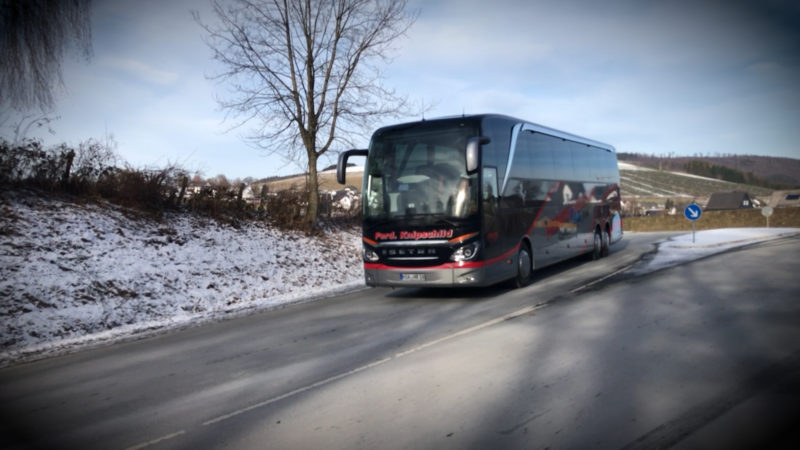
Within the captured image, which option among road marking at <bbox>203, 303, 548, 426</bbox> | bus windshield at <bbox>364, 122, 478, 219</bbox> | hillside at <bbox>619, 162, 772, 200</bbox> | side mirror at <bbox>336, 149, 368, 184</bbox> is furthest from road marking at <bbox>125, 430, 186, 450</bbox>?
hillside at <bbox>619, 162, 772, 200</bbox>

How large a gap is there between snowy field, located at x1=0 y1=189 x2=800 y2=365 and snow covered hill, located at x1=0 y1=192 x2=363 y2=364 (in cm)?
2

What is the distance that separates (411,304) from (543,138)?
19.0 feet

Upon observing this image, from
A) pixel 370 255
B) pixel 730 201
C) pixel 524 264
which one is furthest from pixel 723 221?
pixel 730 201

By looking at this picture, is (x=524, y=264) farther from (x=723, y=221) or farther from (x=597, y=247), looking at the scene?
(x=723, y=221)

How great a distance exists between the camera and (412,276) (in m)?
9.93

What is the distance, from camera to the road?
3.93m

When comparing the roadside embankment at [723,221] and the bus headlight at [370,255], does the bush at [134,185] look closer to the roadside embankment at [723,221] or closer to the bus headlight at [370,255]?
the bus headlight at [370,255]

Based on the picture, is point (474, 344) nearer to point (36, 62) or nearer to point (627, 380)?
point (627, 380)

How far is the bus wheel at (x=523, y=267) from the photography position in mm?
11328

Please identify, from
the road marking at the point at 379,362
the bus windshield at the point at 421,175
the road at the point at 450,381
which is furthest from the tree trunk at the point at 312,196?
the road marking at the point at 379,362

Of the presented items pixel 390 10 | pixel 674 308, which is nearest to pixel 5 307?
pixel 674 308

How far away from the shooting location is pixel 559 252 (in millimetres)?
13578

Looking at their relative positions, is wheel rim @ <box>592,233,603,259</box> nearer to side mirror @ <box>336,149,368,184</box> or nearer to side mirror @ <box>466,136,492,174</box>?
side mirror @ <box>466,136,492,174</box>

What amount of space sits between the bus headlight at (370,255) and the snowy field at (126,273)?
2095 mm
